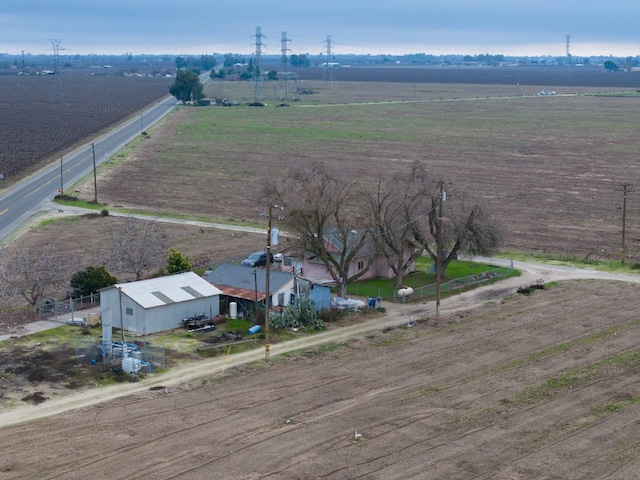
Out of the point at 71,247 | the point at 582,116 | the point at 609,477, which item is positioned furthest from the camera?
the point at 582,116

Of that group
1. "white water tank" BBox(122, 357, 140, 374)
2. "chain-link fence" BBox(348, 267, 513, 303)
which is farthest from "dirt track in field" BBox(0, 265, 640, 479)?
"chain-link fence" BBox(348, 267, 513, 303)

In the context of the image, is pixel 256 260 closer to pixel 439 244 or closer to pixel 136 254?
pixel 136 254

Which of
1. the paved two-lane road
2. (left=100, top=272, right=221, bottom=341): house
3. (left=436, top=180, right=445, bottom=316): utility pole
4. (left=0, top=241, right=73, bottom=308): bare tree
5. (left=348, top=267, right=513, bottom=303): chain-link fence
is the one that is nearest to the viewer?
(left=100, top=272, right=221, bottom=341): house

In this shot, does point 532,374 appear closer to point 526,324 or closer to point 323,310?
point 526,324

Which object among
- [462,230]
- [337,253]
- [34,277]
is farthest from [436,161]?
[34,277]

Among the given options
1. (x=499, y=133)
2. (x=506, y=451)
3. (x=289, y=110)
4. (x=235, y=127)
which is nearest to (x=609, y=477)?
(x=506, y=451)

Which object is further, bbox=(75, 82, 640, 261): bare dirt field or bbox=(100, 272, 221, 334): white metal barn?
bbox=(75, 82, 640, 261): bare dirt field

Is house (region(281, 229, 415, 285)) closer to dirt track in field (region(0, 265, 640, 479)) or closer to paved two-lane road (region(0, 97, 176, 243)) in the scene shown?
dirt track in field (region(0, 265, 640, 479))
